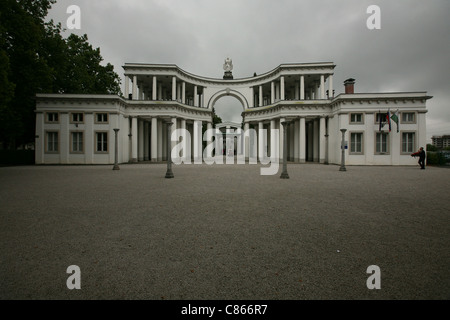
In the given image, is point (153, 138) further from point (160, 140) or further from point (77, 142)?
point (77, 142)

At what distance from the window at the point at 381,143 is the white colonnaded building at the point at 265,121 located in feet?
0.31

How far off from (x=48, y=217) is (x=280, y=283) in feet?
18.6

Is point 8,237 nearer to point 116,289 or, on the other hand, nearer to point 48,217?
point 48,217

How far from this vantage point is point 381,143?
25.4 m

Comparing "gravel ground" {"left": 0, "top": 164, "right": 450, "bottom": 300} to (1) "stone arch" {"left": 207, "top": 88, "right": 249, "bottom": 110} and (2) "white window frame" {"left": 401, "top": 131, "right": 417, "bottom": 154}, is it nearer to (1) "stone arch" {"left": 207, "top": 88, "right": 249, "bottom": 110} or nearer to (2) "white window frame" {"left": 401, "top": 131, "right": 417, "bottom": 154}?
(2) "white window frame" {"left": 401, "top": 131, "right": 417, "bottom": 154}

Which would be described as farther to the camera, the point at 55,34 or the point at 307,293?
the point at 55,34

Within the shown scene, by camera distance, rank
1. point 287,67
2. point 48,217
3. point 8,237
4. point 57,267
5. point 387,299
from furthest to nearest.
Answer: point 287,67 → point 48,217 → point 8,237 → point 57,267 → point 387,299

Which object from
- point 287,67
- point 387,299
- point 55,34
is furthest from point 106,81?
point 387,299

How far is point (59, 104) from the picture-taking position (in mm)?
26188

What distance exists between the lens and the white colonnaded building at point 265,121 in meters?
25.1

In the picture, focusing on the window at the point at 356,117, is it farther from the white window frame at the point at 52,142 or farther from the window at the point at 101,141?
the white window frame at the point at 52,142

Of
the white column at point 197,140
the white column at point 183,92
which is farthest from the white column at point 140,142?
the white column at point 183,92

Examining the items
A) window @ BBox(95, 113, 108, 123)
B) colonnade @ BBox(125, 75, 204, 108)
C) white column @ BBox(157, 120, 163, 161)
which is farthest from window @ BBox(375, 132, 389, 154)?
window @ BBox(95, 113, 108, 123)
